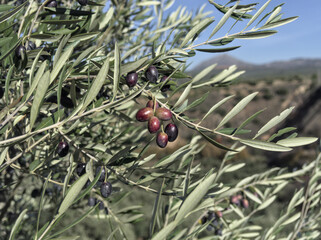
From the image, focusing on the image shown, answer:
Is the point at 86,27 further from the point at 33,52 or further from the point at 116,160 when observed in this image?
the point at 116,160

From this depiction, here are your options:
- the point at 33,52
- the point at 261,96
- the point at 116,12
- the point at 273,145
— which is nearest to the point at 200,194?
the point at 273,145

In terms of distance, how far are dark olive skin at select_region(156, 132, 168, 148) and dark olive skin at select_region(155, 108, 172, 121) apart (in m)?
0.07

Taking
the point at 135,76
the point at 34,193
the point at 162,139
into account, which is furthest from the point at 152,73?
the point at 34,193

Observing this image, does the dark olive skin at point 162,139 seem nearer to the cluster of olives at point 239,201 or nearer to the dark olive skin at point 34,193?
the cluster of olives at point 239,201

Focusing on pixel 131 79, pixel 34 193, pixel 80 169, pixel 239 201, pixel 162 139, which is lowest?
pixel 34 193

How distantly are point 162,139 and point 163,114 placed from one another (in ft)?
0.28

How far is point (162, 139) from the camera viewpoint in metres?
0.71

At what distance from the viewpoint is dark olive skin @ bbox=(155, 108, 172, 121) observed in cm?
64

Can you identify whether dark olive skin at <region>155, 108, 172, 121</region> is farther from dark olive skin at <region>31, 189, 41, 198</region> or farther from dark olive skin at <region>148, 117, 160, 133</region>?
dark olive skin at <region>31, 189, 41, 198</region>

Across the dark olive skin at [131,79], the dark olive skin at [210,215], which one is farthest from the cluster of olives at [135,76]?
the dark olive skin at [210,215]

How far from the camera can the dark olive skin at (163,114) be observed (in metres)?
0.64

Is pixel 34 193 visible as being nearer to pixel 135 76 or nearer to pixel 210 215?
pixel 210 215

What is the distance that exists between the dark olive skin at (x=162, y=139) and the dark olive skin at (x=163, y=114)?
7cm

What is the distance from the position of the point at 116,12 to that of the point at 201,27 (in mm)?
1044
